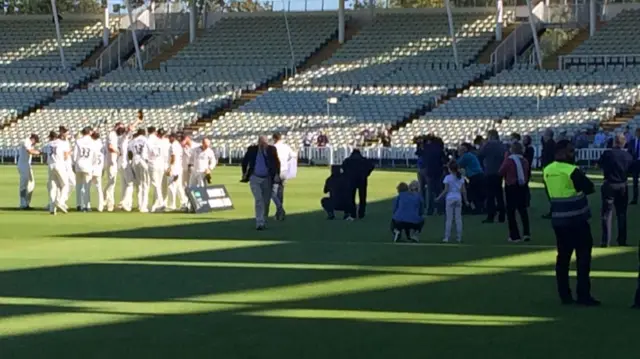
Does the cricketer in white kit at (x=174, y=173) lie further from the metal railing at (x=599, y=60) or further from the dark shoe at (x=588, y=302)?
the metal railing at (x=599, y=60)

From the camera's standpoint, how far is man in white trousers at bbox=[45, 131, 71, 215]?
2912 centimetres

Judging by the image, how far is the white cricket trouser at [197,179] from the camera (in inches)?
1187

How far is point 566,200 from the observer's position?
1522 cm

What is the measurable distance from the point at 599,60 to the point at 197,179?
Result: 35864mm

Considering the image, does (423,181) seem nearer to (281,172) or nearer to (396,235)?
(281,172)

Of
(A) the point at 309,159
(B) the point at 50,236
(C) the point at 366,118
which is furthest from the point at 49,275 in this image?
(C) the point at 366,118

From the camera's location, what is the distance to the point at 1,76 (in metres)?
72.1

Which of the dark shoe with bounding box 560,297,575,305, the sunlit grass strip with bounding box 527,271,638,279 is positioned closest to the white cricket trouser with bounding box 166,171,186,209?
the sunlit grass strip with bounding box 527,271,638,279

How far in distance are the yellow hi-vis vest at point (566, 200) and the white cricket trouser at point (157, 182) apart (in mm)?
15558

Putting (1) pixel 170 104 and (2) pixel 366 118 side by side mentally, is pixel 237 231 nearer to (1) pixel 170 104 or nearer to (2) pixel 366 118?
(2) pixel 366 118

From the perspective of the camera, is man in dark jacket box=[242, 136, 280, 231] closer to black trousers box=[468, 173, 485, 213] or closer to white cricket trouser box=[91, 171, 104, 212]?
black trousers box=[468, 173, 485, 213]

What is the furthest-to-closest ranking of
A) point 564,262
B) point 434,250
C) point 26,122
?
point 26,122
point 434,250
point 564,262

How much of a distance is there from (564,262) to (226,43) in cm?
5850

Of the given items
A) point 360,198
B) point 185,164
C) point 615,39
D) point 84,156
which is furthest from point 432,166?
point 615,39
